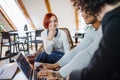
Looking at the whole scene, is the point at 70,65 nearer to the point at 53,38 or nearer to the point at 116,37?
the point at 116,37

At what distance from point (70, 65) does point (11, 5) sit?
23.8 feet

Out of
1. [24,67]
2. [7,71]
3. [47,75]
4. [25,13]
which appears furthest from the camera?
[25,13]

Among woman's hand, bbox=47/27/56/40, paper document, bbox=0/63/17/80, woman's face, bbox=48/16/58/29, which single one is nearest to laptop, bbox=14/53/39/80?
paper document, bbox=0/63/17/80

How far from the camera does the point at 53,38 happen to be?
271 centimetres

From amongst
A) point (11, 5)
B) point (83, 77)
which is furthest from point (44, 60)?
point (11, 5)

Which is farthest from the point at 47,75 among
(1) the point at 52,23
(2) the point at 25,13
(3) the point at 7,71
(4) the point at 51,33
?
(2) the point at 25,13

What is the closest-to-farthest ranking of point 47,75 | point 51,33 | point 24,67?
1. point 24,67
2. point 47,75
3. point 51,33

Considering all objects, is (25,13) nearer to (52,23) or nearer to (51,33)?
(52,23)

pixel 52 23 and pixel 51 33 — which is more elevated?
pixel 52 23

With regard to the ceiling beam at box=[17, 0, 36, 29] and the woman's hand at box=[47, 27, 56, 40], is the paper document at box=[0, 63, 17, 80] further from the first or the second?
the ceiling beam at box=[17, 0, 36, 29]

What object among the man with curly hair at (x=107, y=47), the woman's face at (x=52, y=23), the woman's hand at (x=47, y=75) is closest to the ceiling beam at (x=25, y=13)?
the woman's face at (x=52, y=23)

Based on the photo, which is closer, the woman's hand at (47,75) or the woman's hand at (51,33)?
the woman's hand at (47,75)

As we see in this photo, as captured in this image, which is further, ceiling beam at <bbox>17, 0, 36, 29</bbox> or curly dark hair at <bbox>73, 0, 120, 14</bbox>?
ceiling beam at <bbox>17, 0, 36, 29</bbox>

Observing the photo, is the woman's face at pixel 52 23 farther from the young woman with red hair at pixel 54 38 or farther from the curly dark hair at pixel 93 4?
the curly dark hair at pixel 93 4
